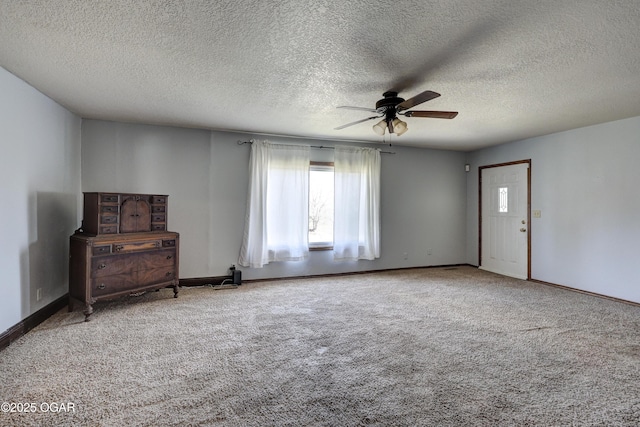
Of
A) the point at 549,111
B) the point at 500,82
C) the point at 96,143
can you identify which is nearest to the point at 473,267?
the point at 549,111

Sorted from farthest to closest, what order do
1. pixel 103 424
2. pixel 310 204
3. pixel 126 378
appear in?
pixel 310 204, pixel 126 378, pixel 103 424

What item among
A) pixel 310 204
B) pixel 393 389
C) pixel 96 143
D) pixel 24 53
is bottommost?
pixel 393 389

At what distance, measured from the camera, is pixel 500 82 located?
2.97m

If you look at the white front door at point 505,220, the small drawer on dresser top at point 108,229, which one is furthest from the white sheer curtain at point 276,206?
the white front door at point 505,220

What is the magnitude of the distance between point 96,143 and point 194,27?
3.24 meters

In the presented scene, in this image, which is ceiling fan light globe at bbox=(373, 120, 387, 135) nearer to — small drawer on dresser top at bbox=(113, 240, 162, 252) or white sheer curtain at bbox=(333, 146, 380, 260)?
white sheer curtain at bbox=(333, 146, 380, 260)

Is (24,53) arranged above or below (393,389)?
above

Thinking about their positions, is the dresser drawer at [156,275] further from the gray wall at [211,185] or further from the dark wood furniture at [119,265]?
the gray wall at [211,185]

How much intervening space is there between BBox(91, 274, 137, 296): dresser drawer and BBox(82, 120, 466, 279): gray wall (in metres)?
1.08

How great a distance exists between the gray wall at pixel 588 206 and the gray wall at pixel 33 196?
6755 mm

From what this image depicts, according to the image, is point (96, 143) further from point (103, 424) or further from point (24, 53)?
point (103, 424)

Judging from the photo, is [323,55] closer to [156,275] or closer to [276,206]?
[276,206]

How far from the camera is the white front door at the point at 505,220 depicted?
5.46m

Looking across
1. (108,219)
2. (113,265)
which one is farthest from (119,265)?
(108,219)
